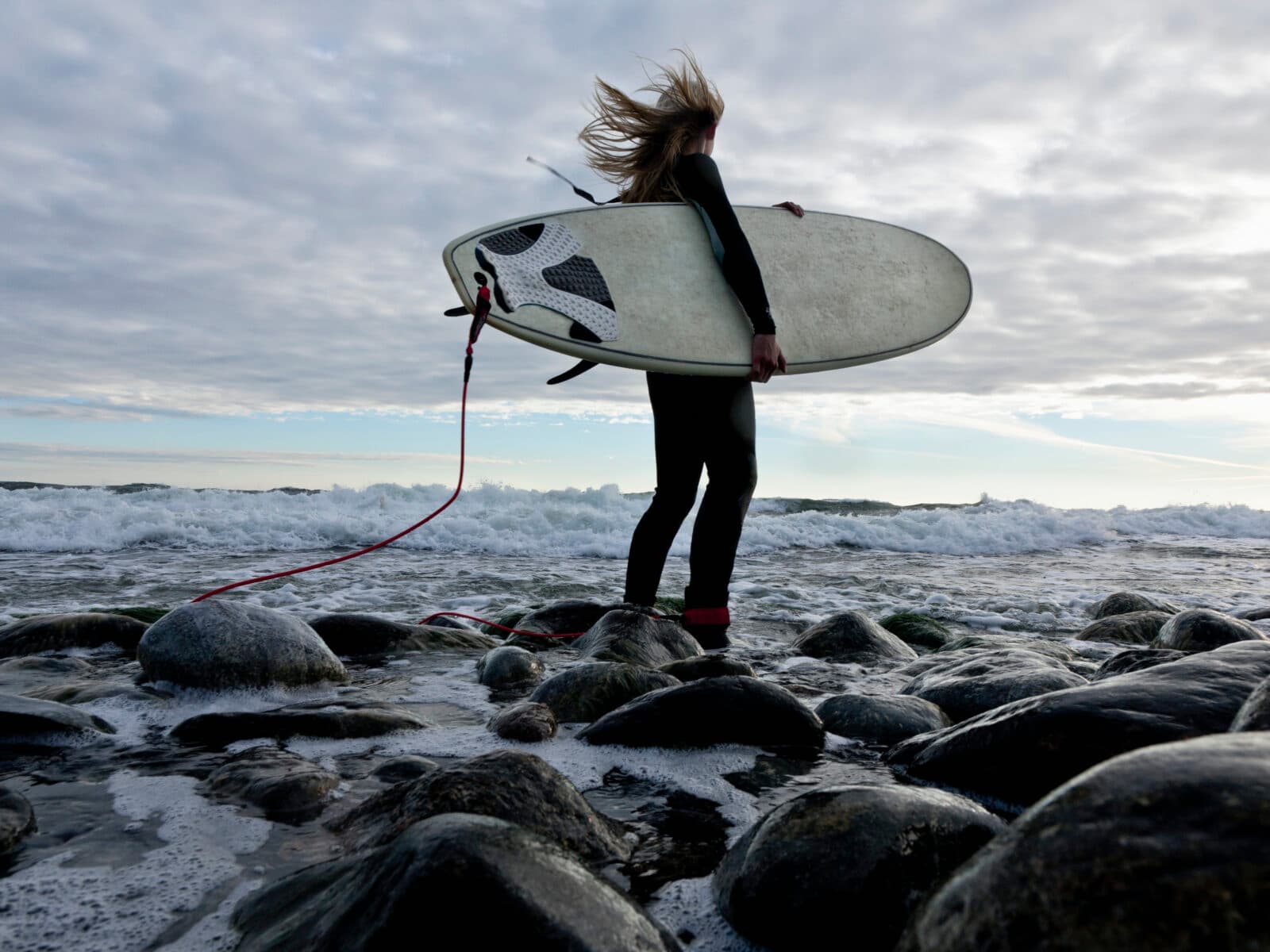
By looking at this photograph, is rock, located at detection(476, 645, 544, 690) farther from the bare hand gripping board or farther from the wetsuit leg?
the bare hand gripping board

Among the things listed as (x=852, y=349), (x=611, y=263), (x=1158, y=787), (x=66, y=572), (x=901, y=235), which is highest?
(x=901, y=235)

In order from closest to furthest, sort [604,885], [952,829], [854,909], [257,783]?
1. [604,885]
2. [854,909]
3. [952,829]
4. [257,783]

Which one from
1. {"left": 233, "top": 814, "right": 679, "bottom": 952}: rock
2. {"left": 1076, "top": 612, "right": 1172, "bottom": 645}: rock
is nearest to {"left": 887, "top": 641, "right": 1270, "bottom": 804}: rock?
{"left": 233, "top": 814, "right": 679, "bottom": 952}: rock

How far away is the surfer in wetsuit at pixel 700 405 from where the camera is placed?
12.7ft

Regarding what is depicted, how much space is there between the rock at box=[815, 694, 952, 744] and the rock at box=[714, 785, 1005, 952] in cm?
98

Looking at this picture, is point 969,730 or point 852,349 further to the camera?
point 852,349

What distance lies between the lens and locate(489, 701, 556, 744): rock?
245cm

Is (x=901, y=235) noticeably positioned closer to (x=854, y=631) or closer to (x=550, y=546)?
(x=854, y=631)

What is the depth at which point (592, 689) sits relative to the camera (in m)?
2.73

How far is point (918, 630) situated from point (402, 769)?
3439mm

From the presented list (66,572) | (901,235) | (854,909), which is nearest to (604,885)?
(854,909)

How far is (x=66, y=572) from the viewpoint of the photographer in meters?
7.12

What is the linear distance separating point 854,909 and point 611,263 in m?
3.33

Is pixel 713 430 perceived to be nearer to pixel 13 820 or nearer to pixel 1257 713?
pixel 1257 713
